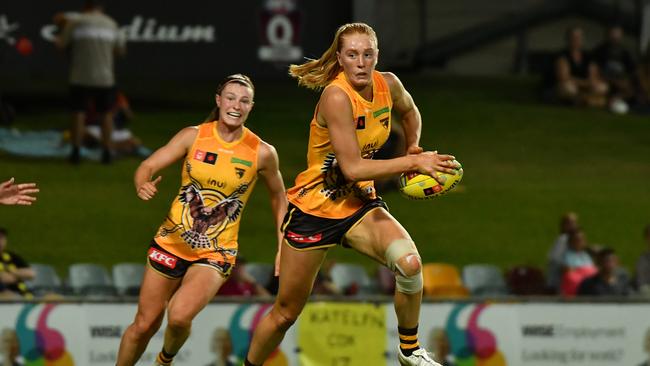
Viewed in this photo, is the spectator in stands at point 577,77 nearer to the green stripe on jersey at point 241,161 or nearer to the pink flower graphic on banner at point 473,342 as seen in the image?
the pink flower graphic on banner at point 473,342

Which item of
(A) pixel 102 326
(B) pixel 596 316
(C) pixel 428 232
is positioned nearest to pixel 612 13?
(C) pixel 428 232

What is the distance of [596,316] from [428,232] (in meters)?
4.66

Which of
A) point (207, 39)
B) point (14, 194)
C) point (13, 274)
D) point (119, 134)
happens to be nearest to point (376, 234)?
point (14, 194)

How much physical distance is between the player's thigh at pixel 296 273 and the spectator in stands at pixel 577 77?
12.3 m

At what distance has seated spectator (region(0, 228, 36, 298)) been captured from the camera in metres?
12.4

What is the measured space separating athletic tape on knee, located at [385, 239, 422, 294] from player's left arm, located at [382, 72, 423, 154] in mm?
572

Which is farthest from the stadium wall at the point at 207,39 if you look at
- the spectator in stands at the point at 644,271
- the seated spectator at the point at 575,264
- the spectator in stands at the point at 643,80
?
the spectator in stands at the point at 644,271

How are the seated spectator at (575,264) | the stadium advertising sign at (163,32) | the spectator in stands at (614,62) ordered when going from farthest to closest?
1. the stadium advertising sign at (163,32)
2. the spectator in stands at (614,62)
3. the seated spectator at (575,264)

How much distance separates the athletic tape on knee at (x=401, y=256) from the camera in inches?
314

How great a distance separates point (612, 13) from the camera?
24.9 metres

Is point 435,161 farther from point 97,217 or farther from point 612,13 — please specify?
point 612,13

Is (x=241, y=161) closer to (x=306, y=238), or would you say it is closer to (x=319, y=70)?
(x=306, y=238)

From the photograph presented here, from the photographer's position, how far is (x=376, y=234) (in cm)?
812

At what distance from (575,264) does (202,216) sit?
593 centimetres
